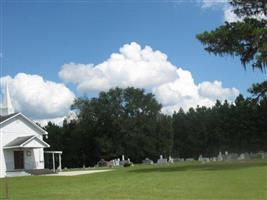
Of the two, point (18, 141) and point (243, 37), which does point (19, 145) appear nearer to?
point (18, 141)

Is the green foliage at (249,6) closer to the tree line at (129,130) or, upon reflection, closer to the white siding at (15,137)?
the white siding at (15,137)

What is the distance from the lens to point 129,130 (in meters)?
85.7

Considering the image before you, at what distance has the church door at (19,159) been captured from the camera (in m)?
53.8

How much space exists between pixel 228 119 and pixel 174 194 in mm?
81034

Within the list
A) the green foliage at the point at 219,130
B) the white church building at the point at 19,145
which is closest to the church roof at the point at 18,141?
the white church building at the point at 19,145

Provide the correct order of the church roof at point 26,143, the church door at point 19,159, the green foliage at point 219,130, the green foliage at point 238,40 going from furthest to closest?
the green foliage at point 219,130, the church door at point 19,159, the church roof at point 26,143, the green foliage at point 238,40

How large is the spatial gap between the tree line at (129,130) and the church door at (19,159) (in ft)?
102

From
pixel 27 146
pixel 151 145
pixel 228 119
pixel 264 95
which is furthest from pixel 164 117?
pixel 264 95

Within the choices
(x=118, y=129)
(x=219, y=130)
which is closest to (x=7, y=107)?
(x=118, y=129)

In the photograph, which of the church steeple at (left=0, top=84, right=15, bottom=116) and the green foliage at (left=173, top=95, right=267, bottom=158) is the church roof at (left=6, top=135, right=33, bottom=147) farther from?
the green foliage at (left=173, top=95, right=267, bottom=158)

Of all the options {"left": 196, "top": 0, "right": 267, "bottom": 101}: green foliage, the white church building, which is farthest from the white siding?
{"left": 196, "top": 0, "right": 267, "bottom": 101}: green foliage

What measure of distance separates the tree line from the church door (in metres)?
31.0

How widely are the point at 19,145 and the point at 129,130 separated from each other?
3540cm

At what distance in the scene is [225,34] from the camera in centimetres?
3484
